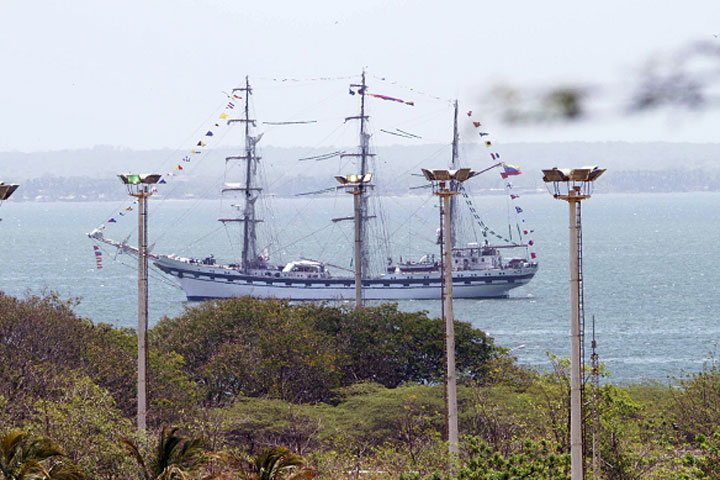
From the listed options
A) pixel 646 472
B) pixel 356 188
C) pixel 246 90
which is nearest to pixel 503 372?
pixel 356 188

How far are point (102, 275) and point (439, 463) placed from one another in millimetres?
102248

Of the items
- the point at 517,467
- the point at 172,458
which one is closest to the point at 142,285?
the point at 172,458

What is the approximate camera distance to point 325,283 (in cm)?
9969

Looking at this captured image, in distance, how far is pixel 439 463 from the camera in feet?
80.2

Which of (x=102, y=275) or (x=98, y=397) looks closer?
(x=98, y=397)

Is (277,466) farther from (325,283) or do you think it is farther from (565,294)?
(565,294)

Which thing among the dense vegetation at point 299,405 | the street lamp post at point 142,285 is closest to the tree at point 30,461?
the dense vegetation at point 299,405

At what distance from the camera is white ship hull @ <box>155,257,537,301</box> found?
99250 mm

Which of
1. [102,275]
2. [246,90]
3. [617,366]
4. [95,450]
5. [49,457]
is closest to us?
[49,457]

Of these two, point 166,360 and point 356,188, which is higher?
point 356,188

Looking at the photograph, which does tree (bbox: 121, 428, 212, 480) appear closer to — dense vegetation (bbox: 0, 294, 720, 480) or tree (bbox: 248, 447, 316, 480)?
dense vegetation (bbox: 0, 294, 720, 480)

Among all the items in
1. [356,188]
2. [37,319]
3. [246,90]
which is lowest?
[37,319]

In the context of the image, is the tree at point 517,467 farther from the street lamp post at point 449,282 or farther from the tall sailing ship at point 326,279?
the tall sailing ship at point 326,279

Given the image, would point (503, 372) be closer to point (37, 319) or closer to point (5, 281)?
point (37, 319)
